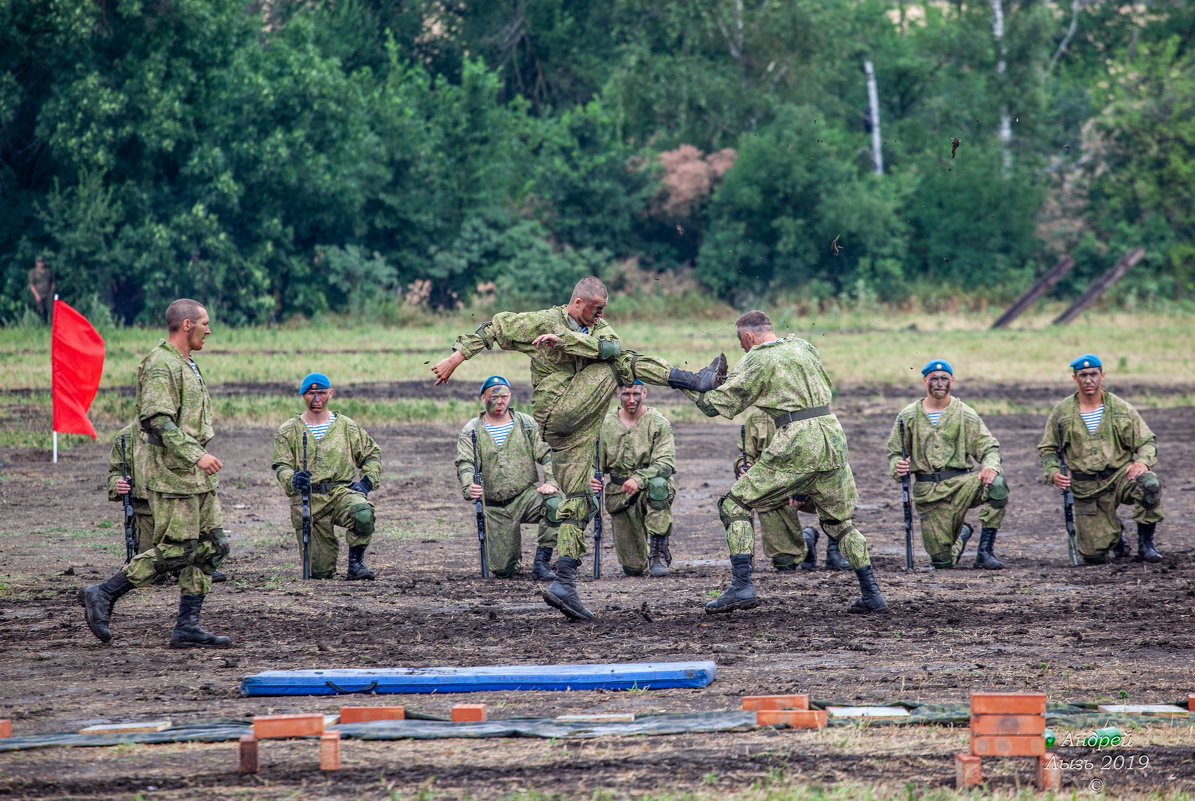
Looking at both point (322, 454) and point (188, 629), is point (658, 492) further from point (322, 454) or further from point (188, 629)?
point (188, 629)

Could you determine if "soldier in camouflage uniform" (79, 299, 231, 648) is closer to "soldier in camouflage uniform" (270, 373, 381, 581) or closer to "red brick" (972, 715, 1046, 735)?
"soldier in camouflage uniform" (270, 373, 381, 581)

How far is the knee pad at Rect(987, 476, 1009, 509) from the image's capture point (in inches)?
434

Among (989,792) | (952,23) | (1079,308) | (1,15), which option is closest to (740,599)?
(989,792)

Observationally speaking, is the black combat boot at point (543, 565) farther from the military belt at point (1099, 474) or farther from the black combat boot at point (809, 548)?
the military belt at point (1099, 474)

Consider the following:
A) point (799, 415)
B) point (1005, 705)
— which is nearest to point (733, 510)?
point (799, 415)

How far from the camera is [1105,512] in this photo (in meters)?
11.3

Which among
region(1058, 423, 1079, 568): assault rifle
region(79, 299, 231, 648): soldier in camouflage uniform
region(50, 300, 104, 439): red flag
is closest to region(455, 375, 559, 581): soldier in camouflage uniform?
region(79, 299, 231, 648): soldier in camouflage uniform

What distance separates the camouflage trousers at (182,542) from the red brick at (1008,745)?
4.67m

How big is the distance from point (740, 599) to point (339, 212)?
33.9 metres

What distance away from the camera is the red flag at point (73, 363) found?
15688mm

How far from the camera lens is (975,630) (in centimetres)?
840

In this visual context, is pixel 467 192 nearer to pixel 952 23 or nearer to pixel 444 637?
pixel 952 23

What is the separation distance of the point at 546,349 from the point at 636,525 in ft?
9.18

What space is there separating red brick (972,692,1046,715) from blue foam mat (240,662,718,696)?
2.11 m
